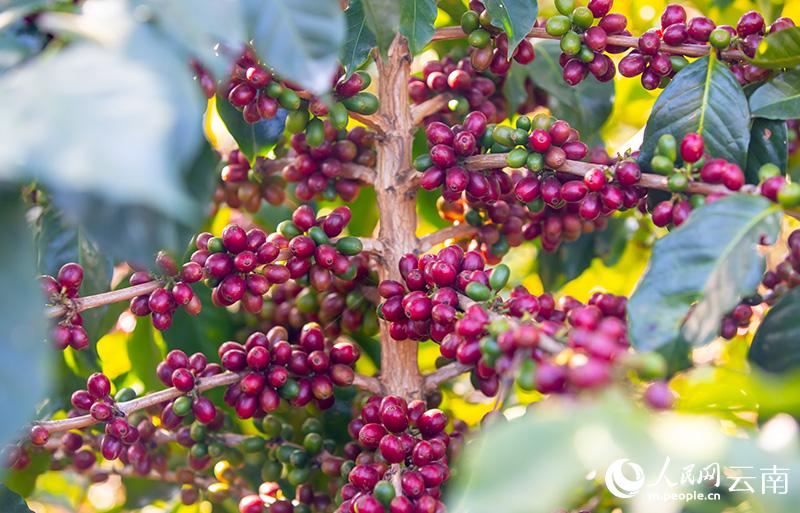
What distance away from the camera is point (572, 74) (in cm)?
124

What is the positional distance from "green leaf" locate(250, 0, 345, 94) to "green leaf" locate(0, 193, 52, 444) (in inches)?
11.8

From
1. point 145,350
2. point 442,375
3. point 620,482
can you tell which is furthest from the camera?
point 145,350

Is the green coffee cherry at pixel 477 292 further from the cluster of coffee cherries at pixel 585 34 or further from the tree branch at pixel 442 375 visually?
the cluster of coffee cherries at pixel 585 34

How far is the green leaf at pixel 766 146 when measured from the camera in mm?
1206

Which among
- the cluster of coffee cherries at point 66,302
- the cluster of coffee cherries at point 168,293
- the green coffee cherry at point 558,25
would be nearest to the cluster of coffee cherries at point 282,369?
the cluster of coffee cherries at point 168,293

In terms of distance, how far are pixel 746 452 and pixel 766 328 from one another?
1.36 ft

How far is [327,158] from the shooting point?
4.69 ft

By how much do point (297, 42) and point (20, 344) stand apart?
1.25 ft

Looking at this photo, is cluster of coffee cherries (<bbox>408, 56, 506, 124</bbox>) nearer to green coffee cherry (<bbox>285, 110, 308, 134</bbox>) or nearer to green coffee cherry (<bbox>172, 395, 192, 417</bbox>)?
green coffee cherry (<bbox>285, 110, 308, 134</bbox>)

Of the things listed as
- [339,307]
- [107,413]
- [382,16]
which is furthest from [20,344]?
[339,307]

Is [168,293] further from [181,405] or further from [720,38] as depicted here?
[720,38]

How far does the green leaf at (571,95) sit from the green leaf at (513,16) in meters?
0.40

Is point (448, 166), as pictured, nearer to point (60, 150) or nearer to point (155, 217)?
point (155, 217)

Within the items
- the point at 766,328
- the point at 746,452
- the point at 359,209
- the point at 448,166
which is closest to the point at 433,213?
the point at 359,209
